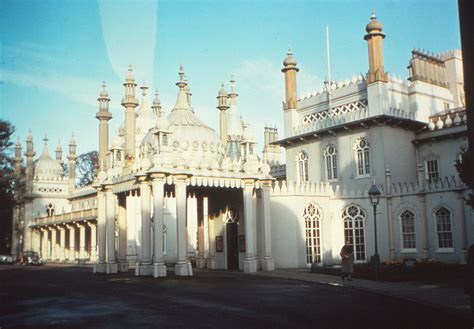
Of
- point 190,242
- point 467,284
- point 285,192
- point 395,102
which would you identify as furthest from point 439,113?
point 467,284

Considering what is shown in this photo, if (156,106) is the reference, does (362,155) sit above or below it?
below

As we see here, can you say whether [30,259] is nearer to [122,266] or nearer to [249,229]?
[122,266]

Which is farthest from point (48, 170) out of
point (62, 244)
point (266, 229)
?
point (266, 229)

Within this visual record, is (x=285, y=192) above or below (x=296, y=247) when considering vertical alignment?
above

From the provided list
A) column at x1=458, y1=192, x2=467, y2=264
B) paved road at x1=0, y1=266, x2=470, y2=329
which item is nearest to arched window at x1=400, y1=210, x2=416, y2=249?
column at x1=458, y1=192, x2=467, y2=264

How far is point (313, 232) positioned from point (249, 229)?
6489mm

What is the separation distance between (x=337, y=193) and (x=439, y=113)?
964cm

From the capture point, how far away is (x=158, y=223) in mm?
23672

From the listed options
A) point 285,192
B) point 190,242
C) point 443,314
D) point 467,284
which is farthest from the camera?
point 190,242

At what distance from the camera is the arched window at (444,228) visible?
2900cm

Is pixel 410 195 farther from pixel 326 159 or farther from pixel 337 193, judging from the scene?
pixel 326 159

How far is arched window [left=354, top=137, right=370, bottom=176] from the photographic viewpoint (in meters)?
34.7

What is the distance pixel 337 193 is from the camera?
3319 centimetres

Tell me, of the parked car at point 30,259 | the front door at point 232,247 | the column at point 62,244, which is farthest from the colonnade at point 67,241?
the front door at point 232,247
